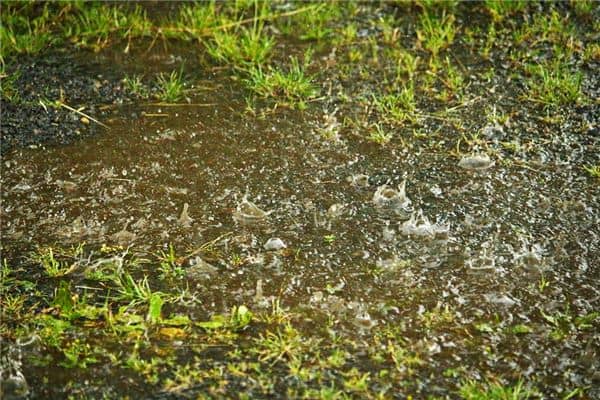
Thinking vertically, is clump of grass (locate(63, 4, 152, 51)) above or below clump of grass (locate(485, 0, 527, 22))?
below

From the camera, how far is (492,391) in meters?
2.59

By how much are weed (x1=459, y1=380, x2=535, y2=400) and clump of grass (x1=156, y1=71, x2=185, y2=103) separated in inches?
95.8

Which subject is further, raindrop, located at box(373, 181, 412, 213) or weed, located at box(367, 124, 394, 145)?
weed, located at box(367, 124, 394, 145)

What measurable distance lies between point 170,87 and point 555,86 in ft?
7.21

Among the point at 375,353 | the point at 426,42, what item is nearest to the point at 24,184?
the point at 375,353

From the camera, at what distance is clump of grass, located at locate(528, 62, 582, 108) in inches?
165

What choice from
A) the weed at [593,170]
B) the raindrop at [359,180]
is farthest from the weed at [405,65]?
the weed at [593,170]

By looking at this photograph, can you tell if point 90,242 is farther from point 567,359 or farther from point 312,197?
point 567,359

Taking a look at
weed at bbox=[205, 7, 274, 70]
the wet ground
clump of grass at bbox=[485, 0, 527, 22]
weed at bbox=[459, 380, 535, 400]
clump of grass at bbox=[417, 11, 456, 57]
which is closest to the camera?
weed at bbox=[459, 380, 535, 400]

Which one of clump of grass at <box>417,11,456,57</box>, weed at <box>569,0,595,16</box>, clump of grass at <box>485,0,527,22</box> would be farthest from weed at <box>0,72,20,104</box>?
weed at <box>569,0,595,16</box>

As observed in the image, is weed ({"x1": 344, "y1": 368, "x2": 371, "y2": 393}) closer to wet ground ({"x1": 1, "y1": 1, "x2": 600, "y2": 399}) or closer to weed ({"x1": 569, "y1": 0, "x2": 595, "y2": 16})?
wet ground ({"x1": 1, "y1": 1, "x2": 600, "y2": 399})

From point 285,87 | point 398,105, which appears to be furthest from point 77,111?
point 398,105

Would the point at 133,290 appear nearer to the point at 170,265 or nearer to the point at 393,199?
the point at 170,265

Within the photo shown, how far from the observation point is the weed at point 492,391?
8.41 ft
